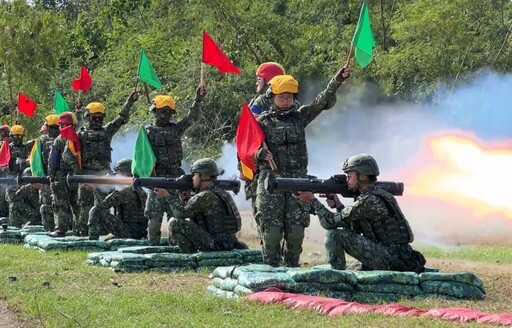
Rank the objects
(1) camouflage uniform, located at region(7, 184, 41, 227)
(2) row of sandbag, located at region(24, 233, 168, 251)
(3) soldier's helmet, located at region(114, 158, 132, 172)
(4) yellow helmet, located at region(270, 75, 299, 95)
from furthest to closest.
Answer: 1. (1) camouflage uniform, located at region(7, 184, 41, 227)
2. (3) soldier's helmet, located at region(114, 158, 132, 172)
3. (2) row of sandbag, located at region(24, 233, 168, 251)
4. (4) yellow helmet, located at region(270, 75, 299, 95)

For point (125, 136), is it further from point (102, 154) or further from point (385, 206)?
point (385, 206)

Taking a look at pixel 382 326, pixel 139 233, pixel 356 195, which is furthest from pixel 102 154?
pixel 382 326

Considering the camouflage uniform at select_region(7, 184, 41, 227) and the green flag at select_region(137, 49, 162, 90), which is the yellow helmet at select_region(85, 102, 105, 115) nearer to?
the green flag at select_region(137, 49, 162, 90)

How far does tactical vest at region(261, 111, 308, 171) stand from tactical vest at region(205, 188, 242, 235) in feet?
5.21

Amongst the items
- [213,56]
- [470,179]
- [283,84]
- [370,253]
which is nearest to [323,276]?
[370,253]

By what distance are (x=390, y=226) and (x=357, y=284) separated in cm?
101

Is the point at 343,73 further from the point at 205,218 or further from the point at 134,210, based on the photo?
the point at 134,210

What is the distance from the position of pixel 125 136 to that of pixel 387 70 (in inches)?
321

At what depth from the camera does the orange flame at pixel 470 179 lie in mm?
18094

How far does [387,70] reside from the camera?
91.5 ft

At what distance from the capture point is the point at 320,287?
1085cm

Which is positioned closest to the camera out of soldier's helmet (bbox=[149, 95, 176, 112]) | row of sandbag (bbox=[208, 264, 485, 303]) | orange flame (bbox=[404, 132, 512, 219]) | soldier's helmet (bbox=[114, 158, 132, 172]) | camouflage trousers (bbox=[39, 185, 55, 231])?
row of sandbag (bbox=[208, 264, 485, 303])

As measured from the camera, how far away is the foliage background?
27469 mm

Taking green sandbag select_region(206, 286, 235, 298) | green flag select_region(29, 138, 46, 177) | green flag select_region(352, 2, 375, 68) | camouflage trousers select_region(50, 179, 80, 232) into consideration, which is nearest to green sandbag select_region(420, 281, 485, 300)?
green sandbag select_region(206, 286, 235, 298)
